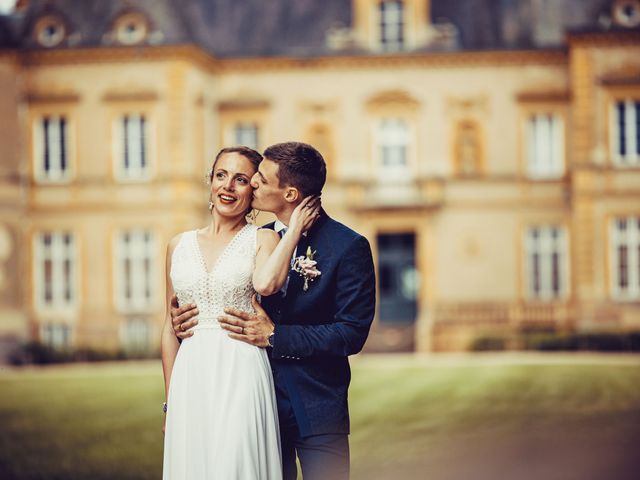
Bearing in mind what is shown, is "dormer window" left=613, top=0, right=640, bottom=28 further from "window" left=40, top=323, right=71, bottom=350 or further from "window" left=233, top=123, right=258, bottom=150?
"window" left=40, top=323, right=71, bottom=350

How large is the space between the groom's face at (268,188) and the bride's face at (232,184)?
55 mm

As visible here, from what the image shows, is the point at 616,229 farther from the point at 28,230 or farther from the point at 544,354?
the point at 28,230

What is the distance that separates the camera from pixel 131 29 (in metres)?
31.1

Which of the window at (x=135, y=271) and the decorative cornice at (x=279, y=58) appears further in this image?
the decorative cornice at (x=279, y=58)

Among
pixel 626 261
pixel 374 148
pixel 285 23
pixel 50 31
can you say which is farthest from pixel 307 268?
pixel 285 23

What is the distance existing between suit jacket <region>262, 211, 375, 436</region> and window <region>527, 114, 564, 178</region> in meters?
27.0

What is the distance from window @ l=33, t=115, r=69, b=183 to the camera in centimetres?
3159

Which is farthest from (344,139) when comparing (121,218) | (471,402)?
(471,402)

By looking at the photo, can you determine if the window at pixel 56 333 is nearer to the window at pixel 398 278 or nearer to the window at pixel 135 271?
the window at pixel 135 271

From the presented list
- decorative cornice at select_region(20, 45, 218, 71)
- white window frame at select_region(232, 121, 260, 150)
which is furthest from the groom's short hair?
white window frame at select_region(232, 121, 260, 150)

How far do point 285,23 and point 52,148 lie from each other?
24.6 ft

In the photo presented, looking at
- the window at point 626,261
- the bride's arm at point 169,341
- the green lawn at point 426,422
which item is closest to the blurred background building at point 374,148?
the window at point 626,261

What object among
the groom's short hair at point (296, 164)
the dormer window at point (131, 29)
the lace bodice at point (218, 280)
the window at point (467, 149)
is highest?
the dormer window at point (131, 29)

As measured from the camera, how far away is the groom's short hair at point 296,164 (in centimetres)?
523
